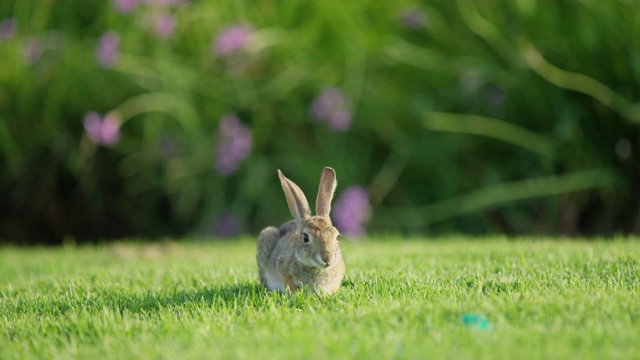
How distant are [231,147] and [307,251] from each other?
10.4ft

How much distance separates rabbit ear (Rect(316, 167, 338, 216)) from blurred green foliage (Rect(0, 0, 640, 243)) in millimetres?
2789

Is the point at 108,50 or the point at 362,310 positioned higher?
the point at 108,50

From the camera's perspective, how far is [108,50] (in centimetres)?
631

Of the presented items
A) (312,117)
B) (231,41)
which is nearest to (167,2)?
(231,41)

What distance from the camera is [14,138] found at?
22.0 ft

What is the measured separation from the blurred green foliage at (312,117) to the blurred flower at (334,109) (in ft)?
0.20

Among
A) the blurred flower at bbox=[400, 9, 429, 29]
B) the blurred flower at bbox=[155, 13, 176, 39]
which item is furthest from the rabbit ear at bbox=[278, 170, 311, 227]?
the blurred flower at bbox=[400, 9, 429, 29]

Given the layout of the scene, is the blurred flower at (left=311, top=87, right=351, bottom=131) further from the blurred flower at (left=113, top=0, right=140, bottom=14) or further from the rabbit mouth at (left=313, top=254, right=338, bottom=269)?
the rabbit mouth at (left=313, top=254, right=338, bottom=269)

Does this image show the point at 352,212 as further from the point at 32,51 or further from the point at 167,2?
the point at 32,51

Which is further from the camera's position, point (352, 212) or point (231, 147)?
point (231, 147)

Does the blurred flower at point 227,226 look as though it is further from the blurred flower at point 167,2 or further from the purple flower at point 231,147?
the blurred flower at point 167,2

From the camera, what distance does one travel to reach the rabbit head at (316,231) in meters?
3.34

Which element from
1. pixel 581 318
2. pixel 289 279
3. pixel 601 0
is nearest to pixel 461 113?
pixel 601 0

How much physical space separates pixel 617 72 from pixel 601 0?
1.95ft
